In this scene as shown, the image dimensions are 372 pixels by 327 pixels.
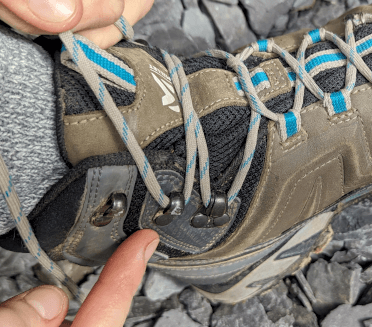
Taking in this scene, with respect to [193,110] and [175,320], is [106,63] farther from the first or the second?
[175,320]

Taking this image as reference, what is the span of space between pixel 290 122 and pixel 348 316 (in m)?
0.63

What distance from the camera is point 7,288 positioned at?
94 cm

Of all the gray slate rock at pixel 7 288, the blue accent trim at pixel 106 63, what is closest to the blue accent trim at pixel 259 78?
the blue accent trim at pixel 106 63

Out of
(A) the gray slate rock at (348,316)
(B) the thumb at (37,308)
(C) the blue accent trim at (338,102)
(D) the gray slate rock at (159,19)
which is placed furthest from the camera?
(D) the gray slate rock at (159,19)

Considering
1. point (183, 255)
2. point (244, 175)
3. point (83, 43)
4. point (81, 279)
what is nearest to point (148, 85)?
point (83, 43)

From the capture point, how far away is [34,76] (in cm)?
50

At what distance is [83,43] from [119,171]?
0.20m

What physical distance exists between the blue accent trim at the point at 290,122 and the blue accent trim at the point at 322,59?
Answer: 0.12 m

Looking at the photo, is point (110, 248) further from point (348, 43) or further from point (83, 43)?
point (348, 43)

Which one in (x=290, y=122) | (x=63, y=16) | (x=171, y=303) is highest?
(x=63, y=16)

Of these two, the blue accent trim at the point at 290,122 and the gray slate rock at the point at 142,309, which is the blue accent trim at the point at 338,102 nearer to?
the blue accent trim at the point at 290,122

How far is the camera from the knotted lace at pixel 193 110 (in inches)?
20.1

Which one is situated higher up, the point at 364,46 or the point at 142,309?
the point at 364,46

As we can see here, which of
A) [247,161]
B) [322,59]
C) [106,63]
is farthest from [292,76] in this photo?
[106,63]
